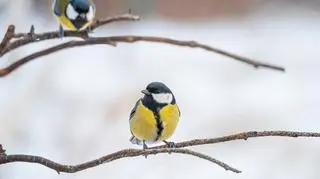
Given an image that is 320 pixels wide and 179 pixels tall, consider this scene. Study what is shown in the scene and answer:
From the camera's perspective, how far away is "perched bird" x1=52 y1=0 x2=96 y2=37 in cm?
44

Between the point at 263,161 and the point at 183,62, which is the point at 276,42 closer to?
the point at 183,62

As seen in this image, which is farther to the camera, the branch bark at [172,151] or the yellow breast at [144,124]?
the yellow breast at [144,124]

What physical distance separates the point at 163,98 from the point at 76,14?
9cm

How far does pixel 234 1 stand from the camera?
246 centimetres

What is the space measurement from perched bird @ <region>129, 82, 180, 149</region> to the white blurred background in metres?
0.11

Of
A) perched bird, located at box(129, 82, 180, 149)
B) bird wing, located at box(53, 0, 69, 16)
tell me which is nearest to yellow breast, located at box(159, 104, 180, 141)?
perched bird, located at box(129, 82, 180, 149)

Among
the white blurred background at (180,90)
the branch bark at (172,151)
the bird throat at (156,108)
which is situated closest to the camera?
the branch bark at (172,151)

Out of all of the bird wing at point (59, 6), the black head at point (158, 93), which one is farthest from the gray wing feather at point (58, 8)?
the black head at point (158, 93)

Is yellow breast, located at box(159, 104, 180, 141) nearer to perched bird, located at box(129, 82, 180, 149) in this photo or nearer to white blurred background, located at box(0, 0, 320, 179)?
perched bird, located at box(129, 82, 180, 149)

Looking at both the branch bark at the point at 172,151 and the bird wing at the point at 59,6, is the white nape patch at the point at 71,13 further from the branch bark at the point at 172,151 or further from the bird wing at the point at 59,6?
the branch bark at the point at 172,151

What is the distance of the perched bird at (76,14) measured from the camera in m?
0.44

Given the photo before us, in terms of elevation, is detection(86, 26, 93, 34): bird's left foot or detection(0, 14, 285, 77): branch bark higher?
detection(86, 26, 93, 34): bird's left foot

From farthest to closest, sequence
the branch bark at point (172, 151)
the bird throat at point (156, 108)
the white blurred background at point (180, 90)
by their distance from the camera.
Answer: the white blurred background at point (180, 90) → the bird throat at point (156, 108) → the branch bark at point (172, 151)

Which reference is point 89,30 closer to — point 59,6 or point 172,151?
point 59,6
